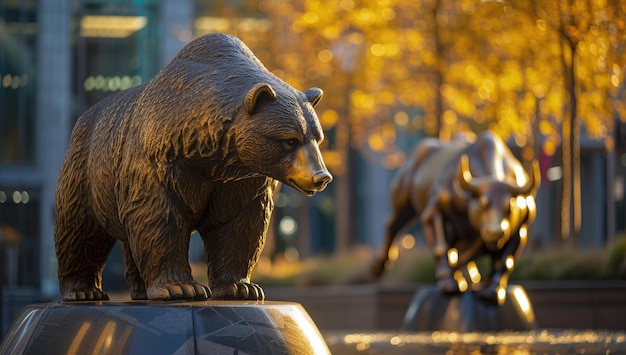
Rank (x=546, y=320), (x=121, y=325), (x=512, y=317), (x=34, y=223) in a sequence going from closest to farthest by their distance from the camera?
(x=121, y=325), (x=512, y=317), (x=546, y=320), (x=34, y=223)

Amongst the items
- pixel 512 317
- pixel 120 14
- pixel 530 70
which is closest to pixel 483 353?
pixel 512 317

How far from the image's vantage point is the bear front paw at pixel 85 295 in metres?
6.44

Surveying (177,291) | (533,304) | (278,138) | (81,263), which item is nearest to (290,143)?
(278,138)

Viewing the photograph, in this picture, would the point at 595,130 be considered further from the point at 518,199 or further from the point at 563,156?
the point at 518,199

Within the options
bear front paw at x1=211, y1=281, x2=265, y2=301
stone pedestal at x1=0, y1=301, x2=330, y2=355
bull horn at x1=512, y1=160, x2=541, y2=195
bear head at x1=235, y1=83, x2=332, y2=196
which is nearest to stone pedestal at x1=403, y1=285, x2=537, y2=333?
bull horn at x1=512, y1=160, x2=541, y2=195

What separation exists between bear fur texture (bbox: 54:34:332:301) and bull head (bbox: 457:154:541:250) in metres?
6.36

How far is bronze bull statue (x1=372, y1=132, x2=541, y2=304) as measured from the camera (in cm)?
1236

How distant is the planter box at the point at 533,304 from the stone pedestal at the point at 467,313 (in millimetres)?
3362

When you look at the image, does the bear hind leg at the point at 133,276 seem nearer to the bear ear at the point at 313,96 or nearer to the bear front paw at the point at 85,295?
the bear front paw at the point at 85,295

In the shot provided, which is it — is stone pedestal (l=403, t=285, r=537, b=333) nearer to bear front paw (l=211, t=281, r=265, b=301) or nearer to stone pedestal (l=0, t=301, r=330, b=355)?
bear front paw (l=211, t=281, r=265, b=301)

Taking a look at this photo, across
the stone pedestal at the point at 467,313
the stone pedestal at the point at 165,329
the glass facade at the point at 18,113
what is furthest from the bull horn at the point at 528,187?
the glass facade at the point at 18,113

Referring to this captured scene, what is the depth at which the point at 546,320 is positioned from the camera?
16.2 m

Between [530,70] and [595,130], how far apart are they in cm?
162

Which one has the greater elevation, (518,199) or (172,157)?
(172,157)
